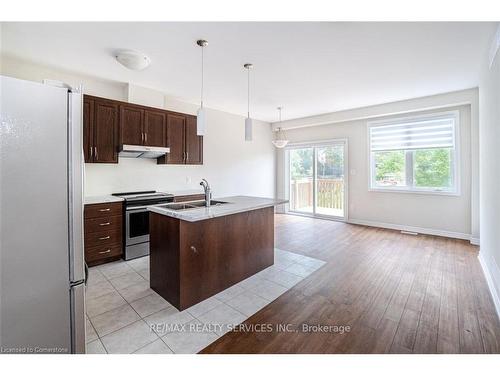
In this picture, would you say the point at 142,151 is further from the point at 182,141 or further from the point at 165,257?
the point at 165,257

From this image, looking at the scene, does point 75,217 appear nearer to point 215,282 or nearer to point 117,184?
point 215,282

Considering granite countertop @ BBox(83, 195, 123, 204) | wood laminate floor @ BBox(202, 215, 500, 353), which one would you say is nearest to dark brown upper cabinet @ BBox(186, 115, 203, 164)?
granite countertop @ BBox(83, 195, 123, 204)

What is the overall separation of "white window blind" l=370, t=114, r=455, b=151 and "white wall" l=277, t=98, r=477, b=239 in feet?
0.58

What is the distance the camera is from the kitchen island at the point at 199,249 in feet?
7.30

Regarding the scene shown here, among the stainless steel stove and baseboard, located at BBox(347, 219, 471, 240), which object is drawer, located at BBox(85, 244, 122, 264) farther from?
baseboard, located at BBox(347, 219, 471, 240)

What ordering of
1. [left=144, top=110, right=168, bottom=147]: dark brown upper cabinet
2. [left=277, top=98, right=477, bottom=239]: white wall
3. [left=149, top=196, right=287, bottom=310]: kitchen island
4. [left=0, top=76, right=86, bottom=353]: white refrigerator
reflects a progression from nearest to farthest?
1. [left=0, top=76, right=86, bottom=353]: white refrigerator
2. [left=149, top=196, right=287, bottom=310]: kitchen island
3. [left=144, top=110, right=168, bottom=147]: dark brown upper cabinet
4. [left=277, top=98, right=477, bottom=239]: white wall

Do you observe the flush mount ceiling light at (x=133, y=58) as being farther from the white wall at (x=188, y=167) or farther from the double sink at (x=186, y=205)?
the double sink at (x=186, y=205)

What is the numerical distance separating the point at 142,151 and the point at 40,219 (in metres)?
2.74

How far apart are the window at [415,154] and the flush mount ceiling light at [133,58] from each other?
15.7 feet

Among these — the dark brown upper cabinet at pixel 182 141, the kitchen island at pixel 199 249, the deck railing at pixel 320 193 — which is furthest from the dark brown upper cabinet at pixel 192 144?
the deck railing at pixel 320 193

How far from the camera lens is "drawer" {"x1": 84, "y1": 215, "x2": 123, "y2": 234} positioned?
122 inches

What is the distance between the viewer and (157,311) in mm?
2211

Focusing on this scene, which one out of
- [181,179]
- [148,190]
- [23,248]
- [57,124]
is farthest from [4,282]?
[181,179]

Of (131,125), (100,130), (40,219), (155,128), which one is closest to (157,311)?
(40,219)
